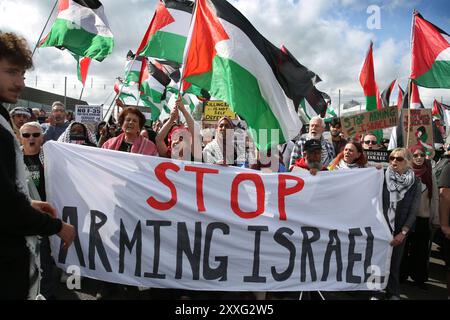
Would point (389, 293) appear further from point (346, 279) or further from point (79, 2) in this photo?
point (79, 2)

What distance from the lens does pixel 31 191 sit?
2.84 m

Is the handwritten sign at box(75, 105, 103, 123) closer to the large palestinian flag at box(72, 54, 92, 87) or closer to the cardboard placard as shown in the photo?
the large palestinian flag at box(72, 54, 92, 87)

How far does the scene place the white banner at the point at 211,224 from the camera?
11.5 feet

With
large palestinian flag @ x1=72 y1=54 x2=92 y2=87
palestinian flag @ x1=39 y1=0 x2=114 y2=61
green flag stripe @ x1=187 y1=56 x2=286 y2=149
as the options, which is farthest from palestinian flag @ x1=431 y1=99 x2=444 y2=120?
green flag stripe @ x1=187 y1=56 x2=286 y2=149

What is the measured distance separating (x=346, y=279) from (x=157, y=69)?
298 inches

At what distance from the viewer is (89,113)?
8.43 meters

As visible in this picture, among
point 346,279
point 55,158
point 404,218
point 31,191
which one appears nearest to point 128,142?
point 55,158

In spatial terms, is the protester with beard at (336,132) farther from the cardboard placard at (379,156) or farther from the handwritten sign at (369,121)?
the cardboard placard at (379,156)

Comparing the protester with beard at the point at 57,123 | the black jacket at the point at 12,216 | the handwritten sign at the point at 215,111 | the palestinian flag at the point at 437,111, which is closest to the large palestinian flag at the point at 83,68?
the protester with beard at the point at 57,123

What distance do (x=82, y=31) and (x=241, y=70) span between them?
11.2 feet

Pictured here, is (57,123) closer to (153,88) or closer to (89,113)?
(89,113)

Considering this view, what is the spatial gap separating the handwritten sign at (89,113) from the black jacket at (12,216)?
22.5 feet

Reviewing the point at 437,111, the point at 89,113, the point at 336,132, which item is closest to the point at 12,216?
the point at 336,132

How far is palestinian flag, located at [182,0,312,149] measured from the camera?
3.73m
